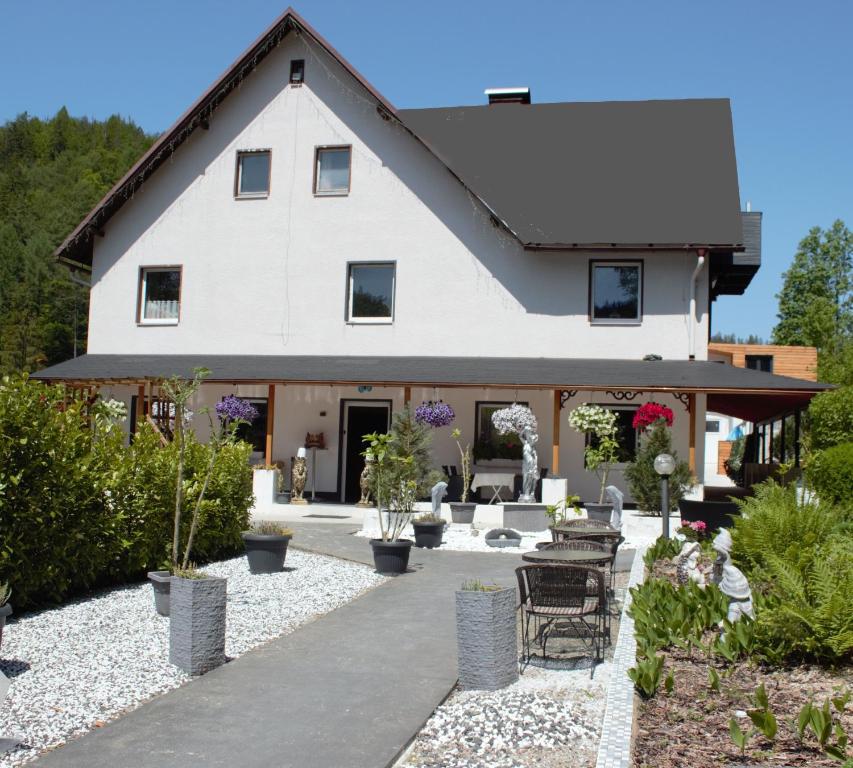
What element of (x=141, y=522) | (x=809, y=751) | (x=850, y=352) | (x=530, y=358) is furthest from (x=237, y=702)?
(x=850, y=352)

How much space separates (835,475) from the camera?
14625 mm

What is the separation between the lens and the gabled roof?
67.6 ft

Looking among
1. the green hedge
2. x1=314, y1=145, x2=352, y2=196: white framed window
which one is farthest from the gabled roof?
the green hedge

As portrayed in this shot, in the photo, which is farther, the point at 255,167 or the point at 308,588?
the point at 255,167

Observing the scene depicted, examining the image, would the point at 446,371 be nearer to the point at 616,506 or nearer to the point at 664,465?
the point at 616,506

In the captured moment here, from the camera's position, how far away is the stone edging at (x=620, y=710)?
530 centimetres

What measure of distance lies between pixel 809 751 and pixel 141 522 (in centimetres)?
751

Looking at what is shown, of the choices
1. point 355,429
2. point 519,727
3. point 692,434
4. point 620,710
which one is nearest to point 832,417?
point 692,434

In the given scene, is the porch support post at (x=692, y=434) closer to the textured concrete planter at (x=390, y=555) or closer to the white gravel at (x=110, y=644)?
the textured concrete planter at (x=390, y=555)

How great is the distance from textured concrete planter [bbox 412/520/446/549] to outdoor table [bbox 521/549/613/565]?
19.5 ft

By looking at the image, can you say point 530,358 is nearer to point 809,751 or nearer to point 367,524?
point 367,524

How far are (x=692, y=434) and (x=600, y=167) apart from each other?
7.19 m

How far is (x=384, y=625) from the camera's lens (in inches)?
355

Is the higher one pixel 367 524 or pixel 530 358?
pixel 530 358
